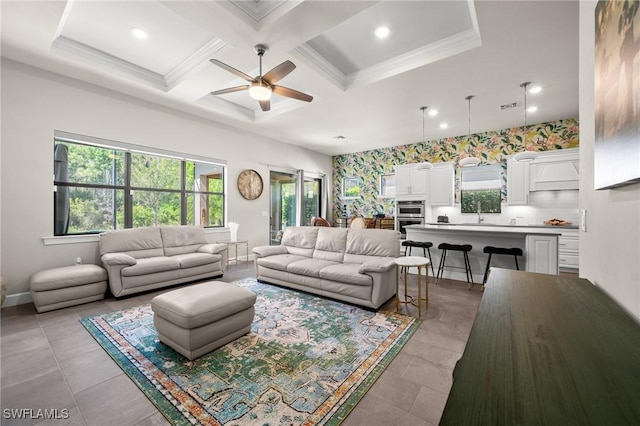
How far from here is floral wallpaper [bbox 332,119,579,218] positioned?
5461mm

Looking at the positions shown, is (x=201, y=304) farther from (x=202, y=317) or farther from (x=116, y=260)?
(x=116, y=260)

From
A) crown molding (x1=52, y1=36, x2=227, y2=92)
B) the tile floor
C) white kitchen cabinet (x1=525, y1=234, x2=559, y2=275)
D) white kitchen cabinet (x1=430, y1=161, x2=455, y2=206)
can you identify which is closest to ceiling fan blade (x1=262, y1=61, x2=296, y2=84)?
crown molding (x1=52, y1=36, x2=227, y2=92)

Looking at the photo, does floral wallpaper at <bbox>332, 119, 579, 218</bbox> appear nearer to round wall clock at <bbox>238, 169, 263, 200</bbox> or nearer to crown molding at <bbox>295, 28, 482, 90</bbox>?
round wall clock at <bbox>238, 169, 263, 200</bbox>

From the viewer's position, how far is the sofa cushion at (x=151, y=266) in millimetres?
3640

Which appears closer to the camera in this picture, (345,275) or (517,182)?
(345,275)

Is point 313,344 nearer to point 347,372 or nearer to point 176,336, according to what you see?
point 347,372

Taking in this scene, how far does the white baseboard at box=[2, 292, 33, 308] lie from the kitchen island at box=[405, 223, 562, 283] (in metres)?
5.78

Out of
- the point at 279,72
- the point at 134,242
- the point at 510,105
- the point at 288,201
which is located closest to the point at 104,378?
the point at 134,242

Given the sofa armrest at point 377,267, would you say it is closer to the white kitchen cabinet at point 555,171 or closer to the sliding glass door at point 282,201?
the sliding glass door at point 282,201

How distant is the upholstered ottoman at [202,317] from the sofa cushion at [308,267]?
115 cm

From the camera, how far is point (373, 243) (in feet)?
12.5

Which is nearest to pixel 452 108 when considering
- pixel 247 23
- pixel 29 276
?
pixel 247 23

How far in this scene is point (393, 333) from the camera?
8.52 ft

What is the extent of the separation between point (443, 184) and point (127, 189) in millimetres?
6719
